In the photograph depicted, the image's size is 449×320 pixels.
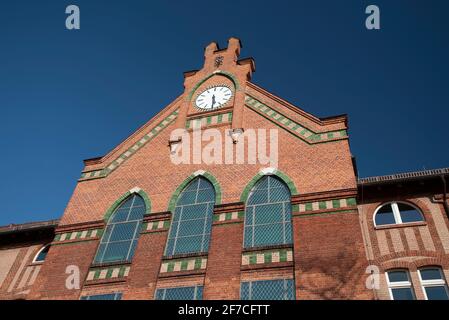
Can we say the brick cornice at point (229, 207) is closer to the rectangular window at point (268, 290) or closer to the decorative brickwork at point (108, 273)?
the rectangular window at point (268, 290)

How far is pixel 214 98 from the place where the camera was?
64.0ft

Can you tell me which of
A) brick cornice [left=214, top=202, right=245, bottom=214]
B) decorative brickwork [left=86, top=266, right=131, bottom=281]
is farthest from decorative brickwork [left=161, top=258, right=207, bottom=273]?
brick cornice [left=214, top=202, right=245, bottom=214]

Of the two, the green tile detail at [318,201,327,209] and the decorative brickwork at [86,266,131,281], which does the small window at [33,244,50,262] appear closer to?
the decorative brickwork at [86,266,131,281]

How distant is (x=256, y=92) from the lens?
61.3 ft

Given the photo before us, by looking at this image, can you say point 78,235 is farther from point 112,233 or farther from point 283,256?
point 283,256

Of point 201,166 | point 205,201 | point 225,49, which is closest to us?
point 205,201

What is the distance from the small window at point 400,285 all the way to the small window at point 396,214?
1.83 meters

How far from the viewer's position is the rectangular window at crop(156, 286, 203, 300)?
Result: 12.9 metres

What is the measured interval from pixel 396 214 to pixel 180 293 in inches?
301

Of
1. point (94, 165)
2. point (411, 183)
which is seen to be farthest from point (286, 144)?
point (94, 165)

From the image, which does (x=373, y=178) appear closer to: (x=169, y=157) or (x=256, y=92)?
(x=256, y=92)

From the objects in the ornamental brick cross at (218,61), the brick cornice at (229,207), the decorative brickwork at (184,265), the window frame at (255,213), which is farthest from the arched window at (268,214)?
the ornamental brick cross at (218,61)

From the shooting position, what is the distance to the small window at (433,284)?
12.0 m
